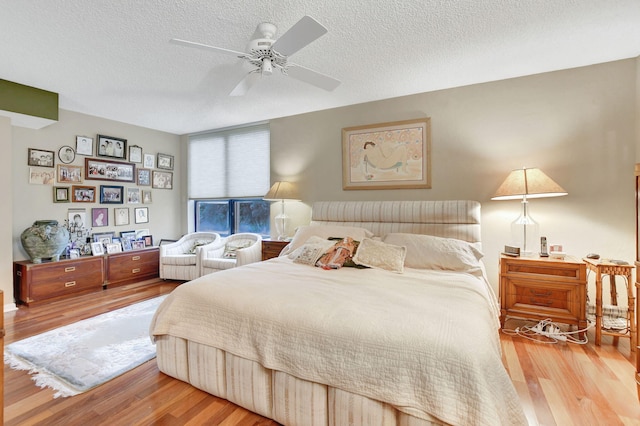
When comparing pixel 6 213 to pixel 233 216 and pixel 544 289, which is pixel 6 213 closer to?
pixel 233 216

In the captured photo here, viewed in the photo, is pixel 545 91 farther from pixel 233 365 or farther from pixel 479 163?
pixel 233 365

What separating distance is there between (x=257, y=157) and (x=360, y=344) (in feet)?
12.9

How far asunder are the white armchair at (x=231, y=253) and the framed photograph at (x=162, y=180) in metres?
1.63

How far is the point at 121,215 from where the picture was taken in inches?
185

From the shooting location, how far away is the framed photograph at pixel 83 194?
13.6 ft

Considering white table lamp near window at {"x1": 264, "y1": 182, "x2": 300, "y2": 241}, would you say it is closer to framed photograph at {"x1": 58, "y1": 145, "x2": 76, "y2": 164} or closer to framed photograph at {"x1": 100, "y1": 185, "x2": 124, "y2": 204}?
framed photograph at {"x1": 100, "y1": 185, "x2": 124, "y2": 204}

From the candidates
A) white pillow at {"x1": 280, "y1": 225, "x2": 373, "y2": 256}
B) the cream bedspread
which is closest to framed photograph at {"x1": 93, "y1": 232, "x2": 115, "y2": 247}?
white pillow at {"x1": 280, "y1": 225, "x2": 373, "y2": 256}

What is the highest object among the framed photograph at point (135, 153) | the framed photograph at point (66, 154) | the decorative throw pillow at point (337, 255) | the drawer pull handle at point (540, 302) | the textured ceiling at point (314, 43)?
the textured ceiling at point (314, 43)

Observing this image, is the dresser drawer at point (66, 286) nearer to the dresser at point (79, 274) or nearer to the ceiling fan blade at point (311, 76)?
the dresser at point (79, 274)

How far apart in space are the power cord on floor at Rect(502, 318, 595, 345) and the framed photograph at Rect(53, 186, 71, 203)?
18.2ft

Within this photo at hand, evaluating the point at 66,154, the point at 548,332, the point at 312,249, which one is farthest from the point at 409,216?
the point at 66,154

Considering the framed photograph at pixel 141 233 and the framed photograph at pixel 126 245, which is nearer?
the framed photograph at pixel 126 245

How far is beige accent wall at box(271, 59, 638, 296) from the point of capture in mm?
2717

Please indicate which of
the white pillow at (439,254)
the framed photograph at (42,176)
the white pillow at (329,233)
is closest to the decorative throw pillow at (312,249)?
the white pillow at (329,233)
